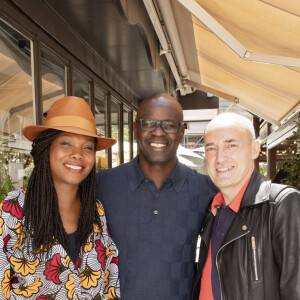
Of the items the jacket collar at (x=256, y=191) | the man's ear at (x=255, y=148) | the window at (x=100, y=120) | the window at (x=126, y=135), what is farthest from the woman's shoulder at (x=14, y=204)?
the window at (x=126, y=135)

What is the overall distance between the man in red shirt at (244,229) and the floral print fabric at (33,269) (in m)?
0.67

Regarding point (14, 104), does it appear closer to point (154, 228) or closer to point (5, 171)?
point (5, 171)

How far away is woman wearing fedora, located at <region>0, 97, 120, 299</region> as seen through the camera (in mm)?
1676

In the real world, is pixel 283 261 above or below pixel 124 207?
below

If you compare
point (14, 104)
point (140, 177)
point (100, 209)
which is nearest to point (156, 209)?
point (140, 177)

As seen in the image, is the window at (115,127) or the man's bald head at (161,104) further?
the window at (115,127)

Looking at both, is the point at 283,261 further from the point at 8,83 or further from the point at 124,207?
the point at 8,83

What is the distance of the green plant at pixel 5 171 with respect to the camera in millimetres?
2822

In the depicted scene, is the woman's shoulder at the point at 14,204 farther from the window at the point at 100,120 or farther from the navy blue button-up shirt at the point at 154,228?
the window at the point at 100,120

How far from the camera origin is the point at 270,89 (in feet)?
15.1

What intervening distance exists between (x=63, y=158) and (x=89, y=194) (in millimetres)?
344

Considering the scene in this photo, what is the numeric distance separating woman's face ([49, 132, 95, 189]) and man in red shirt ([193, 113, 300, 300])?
739 mm

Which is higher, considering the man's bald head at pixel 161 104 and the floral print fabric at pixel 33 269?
the man's bald head at pixel 161 104

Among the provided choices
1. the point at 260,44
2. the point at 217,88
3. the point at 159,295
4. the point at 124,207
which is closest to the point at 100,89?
the point at 217,88
